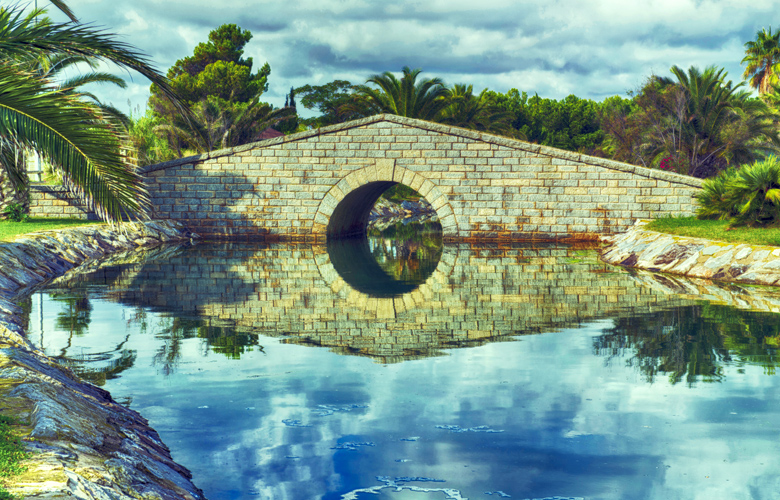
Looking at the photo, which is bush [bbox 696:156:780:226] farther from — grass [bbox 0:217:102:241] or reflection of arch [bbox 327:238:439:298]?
grass [bbox 0:217:102:241]

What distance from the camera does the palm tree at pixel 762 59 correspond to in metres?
39.2

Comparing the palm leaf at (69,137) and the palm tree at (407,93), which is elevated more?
the palm tree at (407,93)

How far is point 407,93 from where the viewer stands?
28234 millimetres

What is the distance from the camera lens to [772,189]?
13.1 m

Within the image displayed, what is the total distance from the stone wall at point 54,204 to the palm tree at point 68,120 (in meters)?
15.5

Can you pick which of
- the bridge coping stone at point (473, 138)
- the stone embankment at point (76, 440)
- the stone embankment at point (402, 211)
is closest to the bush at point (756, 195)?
Answer: the bridge coping stone at point (473, 138)

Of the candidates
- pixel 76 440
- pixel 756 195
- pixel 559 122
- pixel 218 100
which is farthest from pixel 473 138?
pixel 559 122

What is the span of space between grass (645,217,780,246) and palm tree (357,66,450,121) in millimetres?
13327

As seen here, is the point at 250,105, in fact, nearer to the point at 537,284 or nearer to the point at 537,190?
the point at 537,190

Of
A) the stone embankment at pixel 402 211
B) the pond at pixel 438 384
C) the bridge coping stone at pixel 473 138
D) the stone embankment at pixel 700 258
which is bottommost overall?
Answer: the pond at pixel 438 384

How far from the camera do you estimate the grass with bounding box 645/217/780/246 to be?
12062 mm

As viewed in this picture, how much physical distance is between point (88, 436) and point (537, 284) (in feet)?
28.7

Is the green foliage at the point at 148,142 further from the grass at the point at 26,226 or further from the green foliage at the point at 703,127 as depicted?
the green foliage at the point at 703,127

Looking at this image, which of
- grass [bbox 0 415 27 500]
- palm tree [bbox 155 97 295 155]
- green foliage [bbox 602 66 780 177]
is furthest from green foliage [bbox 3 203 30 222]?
green foliage [bbox 602 66 780 177]
